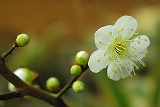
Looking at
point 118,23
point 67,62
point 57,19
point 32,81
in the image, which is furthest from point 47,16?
point 118,23

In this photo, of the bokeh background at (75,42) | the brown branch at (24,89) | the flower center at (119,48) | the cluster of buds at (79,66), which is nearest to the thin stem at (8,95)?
the brown branch at (24,89)

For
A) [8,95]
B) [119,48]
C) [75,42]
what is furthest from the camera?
[75,42]

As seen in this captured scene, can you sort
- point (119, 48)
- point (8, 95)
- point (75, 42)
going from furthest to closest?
1. point (75, 42)
2. point (119, 48)
3. point (8, 95)

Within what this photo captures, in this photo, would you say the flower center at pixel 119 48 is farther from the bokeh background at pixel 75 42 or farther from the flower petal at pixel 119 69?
the bokeh background at pixel 75 42

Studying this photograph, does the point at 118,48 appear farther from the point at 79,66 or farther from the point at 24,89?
the point at 24,89

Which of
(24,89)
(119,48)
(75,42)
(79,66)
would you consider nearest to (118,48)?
(119,48)

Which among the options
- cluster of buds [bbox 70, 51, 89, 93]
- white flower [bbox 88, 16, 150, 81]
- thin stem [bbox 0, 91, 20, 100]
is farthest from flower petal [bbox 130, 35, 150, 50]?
thin stem [bbox 0, 91, 20, 100]

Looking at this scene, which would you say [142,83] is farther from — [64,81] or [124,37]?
[124,37]
